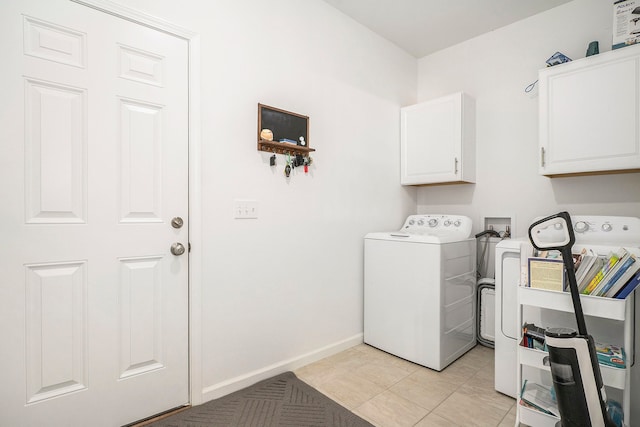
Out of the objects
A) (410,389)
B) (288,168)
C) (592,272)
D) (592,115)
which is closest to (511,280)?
(592,272)

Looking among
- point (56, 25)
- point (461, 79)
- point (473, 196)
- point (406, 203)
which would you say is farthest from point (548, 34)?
point (56, 25)

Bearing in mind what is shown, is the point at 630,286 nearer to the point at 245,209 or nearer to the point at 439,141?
the point at 439,141

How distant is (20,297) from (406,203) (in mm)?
2873

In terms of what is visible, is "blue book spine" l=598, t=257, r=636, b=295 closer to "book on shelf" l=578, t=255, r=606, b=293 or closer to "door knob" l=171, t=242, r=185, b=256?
"book on shelf" l=578, t=255, r=606, b=293

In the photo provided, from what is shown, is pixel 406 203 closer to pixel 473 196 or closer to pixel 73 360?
pixel 473 196

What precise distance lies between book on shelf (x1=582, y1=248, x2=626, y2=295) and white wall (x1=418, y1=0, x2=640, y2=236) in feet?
3.35

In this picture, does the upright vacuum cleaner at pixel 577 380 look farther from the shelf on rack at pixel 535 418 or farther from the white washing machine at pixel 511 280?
the white washing machine at pixel 511 280

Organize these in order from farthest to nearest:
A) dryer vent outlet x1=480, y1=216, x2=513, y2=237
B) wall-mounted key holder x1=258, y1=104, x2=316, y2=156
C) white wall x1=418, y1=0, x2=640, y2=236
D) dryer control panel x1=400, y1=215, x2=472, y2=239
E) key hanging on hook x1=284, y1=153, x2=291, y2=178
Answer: dryer vent outlet x1=480, y1=216, x2=513, y2=237 < dryer control panel x1=400, y1=215, x2=472, y2=239 < white wall x1=418, y1=0, x2=640, y2=236 < key hanging on hook x1=284, y1=153, x2=291, y2=178 < wall-mounted key holder x1=258, y1=104, x2=316, y2=156

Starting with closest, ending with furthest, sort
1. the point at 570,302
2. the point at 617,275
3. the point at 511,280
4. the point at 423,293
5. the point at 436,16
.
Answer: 1. the point at 617,275
2. the point at 570,302
3. the point at 511,280
4. the point at 423,293
5. the point at 436,16

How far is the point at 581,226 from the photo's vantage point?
6.76 ft

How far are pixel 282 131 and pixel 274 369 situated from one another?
5.22 feet

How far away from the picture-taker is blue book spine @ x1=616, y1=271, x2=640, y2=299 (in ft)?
4.42

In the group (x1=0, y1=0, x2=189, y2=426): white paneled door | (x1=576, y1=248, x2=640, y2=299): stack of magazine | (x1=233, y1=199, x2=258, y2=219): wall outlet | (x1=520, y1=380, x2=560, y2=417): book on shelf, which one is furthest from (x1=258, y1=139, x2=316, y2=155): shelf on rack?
(x1=520, y1=380, x2=560, y2=417): book on shelf

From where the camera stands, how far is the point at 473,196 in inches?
117
